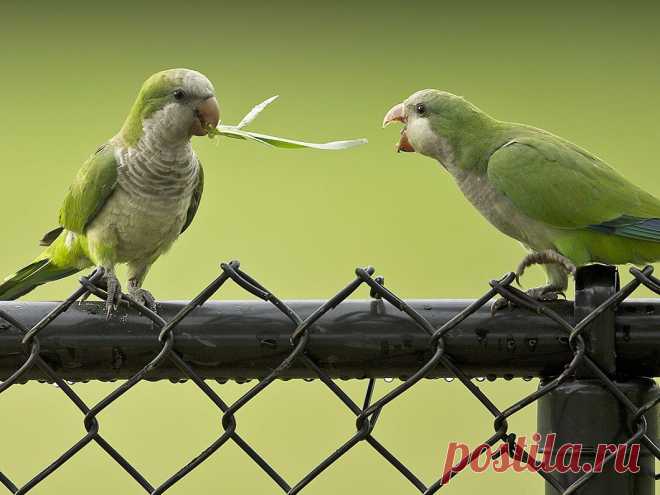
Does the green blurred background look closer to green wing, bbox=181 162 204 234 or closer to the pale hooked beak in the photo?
green wing, bbox=181 162 204 234

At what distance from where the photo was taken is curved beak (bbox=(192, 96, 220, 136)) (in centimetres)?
199

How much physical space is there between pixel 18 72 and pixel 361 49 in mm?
1173

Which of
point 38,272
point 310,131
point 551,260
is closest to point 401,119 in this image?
point 551,260

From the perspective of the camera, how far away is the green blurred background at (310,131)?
146 inches

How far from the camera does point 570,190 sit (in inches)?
75.9

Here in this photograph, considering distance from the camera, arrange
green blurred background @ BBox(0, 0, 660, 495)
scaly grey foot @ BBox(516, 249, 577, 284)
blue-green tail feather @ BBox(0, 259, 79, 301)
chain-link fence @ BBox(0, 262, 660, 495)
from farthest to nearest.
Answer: green blurred background @ BBox(0, 0, 660, 495) → blue-green tail feather @ BBox(0, 259, 79, 301) → scaly grey foot @ BBox(516, 249, 577, 284) → chain-link fence @ BBox(0, 262, 660, 495)

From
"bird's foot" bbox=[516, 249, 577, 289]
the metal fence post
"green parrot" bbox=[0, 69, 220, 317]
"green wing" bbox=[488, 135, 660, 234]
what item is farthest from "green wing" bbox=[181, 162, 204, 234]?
the metal fence post

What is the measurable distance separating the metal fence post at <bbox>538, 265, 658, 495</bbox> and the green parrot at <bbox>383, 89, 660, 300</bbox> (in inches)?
22.9

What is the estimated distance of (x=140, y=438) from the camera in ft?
12.5

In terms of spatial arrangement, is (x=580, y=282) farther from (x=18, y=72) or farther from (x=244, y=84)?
(x=18, y=72)

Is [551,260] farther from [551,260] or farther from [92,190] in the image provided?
[92,190]

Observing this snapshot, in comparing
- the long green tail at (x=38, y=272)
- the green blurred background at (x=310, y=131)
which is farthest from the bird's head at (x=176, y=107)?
the green blurred background at (x=310, y=131)

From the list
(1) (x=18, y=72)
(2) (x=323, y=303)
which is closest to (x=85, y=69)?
(1) (x=18, y=72)

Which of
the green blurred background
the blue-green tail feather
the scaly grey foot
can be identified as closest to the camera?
the scaly grey foot
